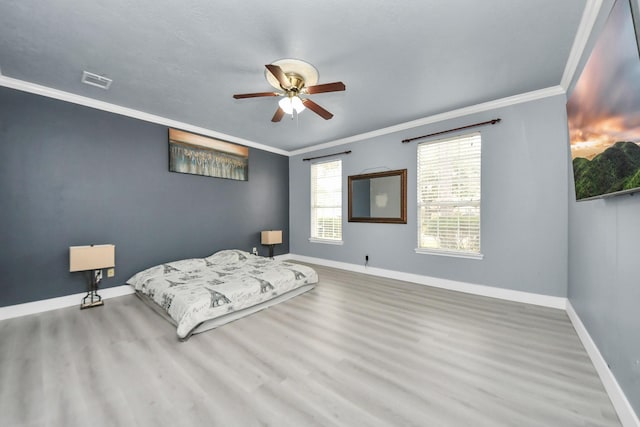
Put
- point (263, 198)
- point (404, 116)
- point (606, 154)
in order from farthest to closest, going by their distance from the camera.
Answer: point (263, 198)
point (404, 116)
point (606, 154)

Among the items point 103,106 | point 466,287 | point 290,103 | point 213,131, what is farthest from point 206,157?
point 466,287

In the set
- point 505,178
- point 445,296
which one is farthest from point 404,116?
point 445,296

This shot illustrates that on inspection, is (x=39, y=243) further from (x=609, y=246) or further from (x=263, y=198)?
(x=609, y=246)

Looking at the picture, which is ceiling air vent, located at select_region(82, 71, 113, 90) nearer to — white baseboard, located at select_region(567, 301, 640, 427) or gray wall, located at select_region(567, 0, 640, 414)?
gray wall, located at select_region(567, 0, 640, 414)

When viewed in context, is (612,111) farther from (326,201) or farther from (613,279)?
(326,201)

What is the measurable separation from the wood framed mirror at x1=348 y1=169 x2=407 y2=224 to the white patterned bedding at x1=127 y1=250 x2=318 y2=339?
1736 millimetres

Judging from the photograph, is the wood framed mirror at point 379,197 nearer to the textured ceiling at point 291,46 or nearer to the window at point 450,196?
the window at point 450,196

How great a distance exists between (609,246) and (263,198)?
5.11 m

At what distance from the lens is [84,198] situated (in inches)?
130

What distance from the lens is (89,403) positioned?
1532 millimetres

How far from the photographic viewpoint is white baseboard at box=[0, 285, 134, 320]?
110 inches

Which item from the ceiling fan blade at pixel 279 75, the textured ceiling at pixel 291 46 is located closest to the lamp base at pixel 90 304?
the textured ceiling at pixel 291 46

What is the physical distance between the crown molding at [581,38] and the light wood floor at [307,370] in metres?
2.63

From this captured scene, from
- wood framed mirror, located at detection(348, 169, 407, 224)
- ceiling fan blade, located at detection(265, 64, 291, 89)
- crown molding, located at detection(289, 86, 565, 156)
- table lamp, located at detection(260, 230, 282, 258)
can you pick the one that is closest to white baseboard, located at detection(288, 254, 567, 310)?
Answer: wood framed mirror, located at detection(348, 169, 407, 224)
